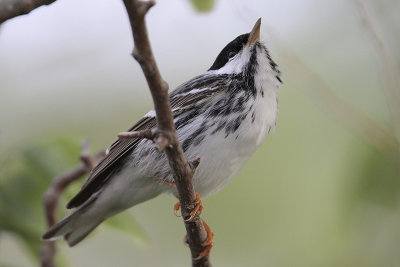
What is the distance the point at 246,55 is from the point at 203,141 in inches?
24.6

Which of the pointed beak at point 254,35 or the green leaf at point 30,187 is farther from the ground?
the pointed beak at point 254,35

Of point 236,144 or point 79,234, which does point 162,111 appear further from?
point 79,234

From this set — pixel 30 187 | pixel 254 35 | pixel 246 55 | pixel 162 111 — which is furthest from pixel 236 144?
pixel 162 111

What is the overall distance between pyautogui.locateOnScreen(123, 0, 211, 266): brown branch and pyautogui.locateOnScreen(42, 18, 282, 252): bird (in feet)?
1.85

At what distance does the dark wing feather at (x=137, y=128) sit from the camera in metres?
3.21

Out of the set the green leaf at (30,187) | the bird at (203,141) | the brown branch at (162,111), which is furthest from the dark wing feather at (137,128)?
the brown branch at (162,111)

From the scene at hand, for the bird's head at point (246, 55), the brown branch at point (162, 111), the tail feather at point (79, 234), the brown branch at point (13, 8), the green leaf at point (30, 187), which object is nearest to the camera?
the brown branch at point (162, 111)

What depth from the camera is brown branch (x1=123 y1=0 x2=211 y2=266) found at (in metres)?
1.66

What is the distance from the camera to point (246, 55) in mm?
3402

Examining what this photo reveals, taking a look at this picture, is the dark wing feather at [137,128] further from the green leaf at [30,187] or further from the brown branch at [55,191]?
the green leaf at [30,187]

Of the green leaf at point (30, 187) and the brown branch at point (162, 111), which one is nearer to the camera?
the brown branch at point (162, 111)

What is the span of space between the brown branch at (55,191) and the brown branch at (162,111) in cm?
77

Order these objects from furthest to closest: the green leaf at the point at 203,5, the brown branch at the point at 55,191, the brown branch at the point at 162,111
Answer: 1. the brown branch at the point at 55,191
2. the green leaf at the point at 203,5
3. the brown branch at the point at 162,111

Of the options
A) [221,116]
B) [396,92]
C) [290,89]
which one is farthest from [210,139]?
[290,89]
